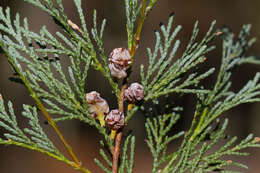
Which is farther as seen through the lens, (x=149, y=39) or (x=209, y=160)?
(x=149, y=39)

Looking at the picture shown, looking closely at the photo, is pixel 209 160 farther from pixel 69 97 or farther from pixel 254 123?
pixel 254 123

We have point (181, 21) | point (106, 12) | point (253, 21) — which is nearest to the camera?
point (253, 21)

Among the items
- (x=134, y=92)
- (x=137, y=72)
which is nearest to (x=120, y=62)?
(x=134, y=92)

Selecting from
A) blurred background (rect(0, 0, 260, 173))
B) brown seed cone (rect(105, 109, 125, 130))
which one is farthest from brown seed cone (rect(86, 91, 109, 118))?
blurred background (rect(0, 0, 260, 173))

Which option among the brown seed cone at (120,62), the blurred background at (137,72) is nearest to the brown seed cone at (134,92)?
the brown seed cone at (120,62)

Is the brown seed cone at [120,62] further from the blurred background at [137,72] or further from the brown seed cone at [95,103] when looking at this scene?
the blurred background at [137,72]

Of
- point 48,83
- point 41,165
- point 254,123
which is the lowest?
point 48,83

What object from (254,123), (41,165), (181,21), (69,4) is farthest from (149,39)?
(41,165)
